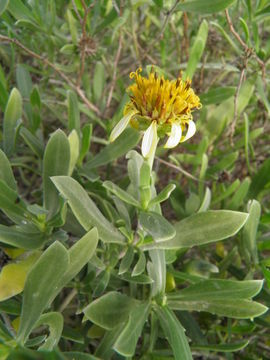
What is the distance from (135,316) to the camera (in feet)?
2.26

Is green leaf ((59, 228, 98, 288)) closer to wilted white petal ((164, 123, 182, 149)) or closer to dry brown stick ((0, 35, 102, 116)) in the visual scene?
wilted white petal ((164, 123, 182, 149))

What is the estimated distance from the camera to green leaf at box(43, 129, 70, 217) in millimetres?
747

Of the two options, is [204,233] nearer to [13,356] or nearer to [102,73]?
[13,356]

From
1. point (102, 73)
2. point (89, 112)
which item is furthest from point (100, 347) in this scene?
point (102, 73)

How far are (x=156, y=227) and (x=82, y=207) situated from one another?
0.12m

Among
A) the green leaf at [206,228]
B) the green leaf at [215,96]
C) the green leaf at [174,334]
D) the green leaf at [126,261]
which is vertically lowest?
the green leaf at [174,334]

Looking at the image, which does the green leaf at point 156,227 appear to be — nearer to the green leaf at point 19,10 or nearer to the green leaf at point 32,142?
the green leaf at point 32,142

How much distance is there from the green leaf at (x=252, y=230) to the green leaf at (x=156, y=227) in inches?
7.6

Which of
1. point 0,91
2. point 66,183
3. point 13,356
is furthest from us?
point 0,91

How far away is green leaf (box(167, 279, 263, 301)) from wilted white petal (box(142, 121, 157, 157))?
0.76ft

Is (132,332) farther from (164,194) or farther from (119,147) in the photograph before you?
(119,147)

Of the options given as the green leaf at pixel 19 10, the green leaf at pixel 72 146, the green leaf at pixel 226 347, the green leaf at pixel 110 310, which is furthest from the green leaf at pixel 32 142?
the green leaf at pixel 226 347

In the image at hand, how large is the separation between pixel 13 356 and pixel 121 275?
286mm

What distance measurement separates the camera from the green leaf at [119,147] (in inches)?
33.2
